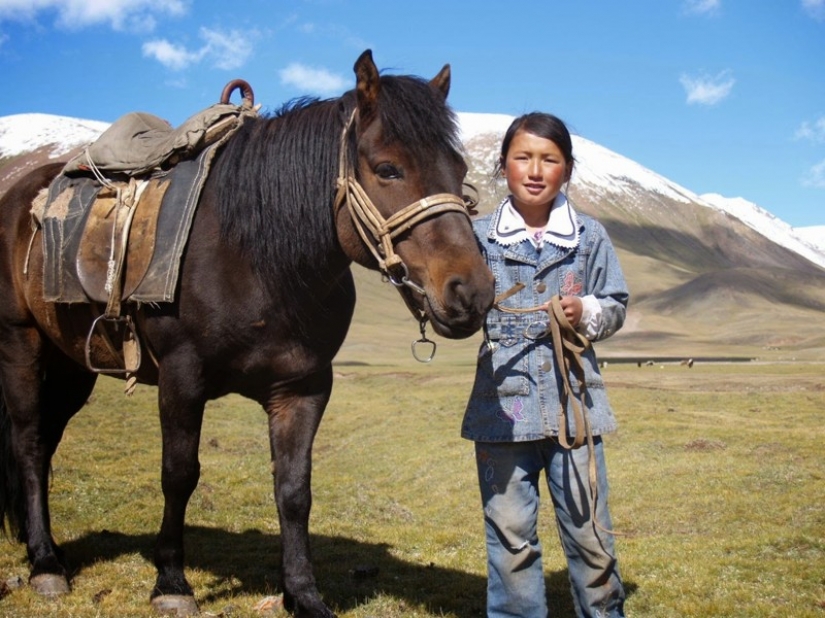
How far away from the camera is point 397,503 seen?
1133 centimetres

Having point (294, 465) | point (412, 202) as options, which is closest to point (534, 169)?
point (412, 202)

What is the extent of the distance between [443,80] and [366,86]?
1.74 ft

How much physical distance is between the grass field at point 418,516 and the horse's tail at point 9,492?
19cm

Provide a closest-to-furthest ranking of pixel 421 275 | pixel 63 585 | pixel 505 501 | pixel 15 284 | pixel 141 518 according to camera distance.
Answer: pixel 421 275 < pixel 505 501 < pixel 63 585 < pixel 15 284 < pixel 141 518

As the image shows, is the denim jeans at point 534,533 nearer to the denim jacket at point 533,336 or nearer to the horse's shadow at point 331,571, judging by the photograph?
the denim jacket at point 533,336

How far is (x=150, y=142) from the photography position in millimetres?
5254

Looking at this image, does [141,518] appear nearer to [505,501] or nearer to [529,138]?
[505,501]

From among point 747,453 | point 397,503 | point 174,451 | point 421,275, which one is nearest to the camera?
point 421,275

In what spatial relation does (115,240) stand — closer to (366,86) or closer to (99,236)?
(99,236)

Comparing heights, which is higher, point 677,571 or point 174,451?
point 174,451

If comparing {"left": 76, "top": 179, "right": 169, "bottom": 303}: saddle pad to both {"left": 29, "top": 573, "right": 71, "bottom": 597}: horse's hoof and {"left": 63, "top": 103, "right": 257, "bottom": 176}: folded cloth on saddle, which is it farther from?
{"left": 29, "top": 573, "right": 71, "bottom": 597}: horse's hoof

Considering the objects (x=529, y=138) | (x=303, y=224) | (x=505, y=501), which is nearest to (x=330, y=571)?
(x=505, y=501)

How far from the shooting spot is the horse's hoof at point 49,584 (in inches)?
205

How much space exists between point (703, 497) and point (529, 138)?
8034 millimetres
